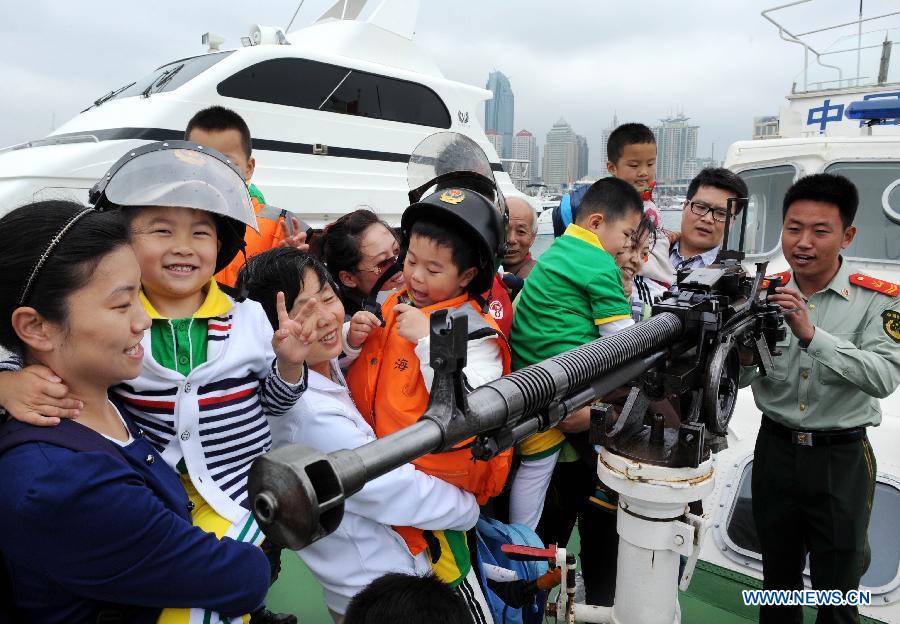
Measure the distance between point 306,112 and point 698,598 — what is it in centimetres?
800

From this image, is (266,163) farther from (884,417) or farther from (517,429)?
(517,429)

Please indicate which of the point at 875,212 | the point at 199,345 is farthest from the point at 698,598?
the point at 875,212

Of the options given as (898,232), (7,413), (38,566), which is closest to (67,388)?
(7,413)

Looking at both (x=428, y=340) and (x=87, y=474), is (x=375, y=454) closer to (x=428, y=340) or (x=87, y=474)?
(x=87, y=474)

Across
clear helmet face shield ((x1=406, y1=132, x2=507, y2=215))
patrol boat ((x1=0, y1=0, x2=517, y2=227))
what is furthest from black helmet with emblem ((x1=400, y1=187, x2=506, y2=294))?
patrol boat ((x1=0, y1=0, x2=517, y2=227))

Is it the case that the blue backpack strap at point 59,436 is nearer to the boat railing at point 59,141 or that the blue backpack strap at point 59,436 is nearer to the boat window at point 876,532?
the boat window at point 876,532

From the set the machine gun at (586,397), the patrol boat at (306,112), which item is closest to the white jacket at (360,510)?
the machine gun at (586,397)

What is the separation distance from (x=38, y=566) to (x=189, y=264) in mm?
744

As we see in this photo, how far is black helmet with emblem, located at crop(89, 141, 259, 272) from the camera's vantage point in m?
1.53

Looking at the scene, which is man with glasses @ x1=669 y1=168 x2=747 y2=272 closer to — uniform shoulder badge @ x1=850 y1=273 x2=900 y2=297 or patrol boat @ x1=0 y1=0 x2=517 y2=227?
uniform shoulder badge @ x1=850 y1=273 x2=900 y2=297

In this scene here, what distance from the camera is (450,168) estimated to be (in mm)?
2572

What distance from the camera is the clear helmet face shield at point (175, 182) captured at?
153 cm

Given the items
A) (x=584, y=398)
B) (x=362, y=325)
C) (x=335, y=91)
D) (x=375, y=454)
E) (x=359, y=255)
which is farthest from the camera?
(x=335, y=91)

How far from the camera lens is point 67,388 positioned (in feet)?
3.94
